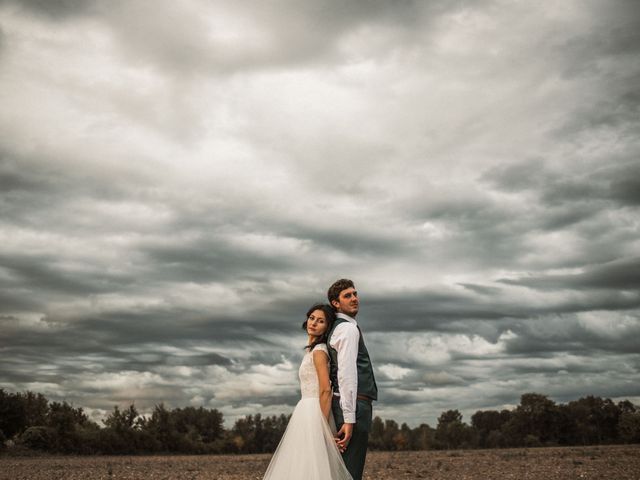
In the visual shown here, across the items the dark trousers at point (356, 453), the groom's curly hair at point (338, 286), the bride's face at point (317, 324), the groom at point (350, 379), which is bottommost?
the dark trousers at point (356, 453)

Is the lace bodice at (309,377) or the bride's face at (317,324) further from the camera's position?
the lace bodice at (309,377)

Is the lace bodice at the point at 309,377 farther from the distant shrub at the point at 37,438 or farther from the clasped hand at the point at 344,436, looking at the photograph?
the distant shrub at the point at 37,438

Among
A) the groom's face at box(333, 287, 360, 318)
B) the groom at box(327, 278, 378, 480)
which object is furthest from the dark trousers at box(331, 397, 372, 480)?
the groom's face at box(333, 287, 360, 318)

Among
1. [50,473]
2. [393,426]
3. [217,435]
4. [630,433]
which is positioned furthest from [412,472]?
[630,433]

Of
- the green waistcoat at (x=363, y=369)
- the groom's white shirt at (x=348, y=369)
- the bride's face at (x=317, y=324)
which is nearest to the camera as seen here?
the groom's white shirt at (x=348, y=369)

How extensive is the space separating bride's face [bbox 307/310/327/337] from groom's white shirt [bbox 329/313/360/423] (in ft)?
1.72

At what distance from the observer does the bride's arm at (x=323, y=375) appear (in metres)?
7.34

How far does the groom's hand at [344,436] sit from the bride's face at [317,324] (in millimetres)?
1094

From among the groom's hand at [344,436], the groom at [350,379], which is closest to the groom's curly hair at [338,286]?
the groom at [350,379]

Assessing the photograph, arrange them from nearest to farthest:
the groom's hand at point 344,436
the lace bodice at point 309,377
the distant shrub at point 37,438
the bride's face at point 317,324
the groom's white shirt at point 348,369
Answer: the groom's white shirt at point 348,369 → the groom's hand at point 344,436 → the bride's face at point 317,324 → the lace bodice at point 309,377 → the distant shrub at point 37,438

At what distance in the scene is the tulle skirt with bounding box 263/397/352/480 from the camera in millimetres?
7391

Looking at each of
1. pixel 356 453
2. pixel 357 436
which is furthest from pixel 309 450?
pixel 357 436

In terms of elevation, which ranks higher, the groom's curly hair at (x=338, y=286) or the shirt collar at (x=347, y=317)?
the groom's curly hair at (x=338, y=286)

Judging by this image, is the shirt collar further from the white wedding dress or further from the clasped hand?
the clasped hand
